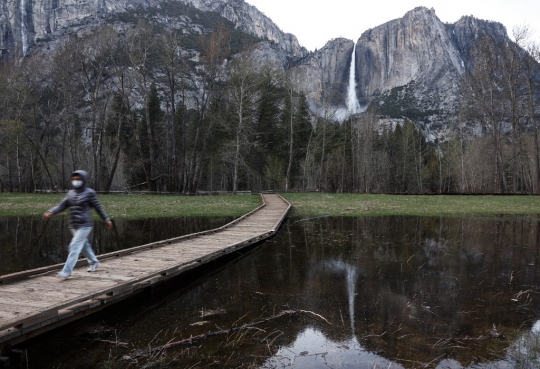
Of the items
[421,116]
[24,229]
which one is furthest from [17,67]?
[421,116]

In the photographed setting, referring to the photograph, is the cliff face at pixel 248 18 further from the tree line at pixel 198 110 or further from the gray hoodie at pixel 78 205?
the gray hoodie at pixel 78 205

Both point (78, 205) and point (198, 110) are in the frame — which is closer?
point (78, 205)

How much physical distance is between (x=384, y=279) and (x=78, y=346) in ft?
18.7

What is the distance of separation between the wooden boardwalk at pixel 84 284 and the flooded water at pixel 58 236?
1.99 meters

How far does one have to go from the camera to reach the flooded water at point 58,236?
9300 millimetres

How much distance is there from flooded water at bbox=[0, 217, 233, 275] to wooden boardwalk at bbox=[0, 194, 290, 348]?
1.99m

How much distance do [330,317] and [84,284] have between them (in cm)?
409

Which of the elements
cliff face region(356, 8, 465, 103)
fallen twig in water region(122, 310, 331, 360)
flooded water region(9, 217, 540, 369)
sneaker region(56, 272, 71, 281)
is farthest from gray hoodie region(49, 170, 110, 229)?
cliff face region(356, 8, 465, 103)

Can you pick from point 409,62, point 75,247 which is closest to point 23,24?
point 75,247

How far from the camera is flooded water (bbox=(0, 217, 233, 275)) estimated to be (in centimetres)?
930

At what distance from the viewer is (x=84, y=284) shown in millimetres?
6062

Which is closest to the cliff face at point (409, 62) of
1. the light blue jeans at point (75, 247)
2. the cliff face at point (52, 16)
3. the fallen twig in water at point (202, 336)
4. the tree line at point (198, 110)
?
the cliff face at point (52, 16)

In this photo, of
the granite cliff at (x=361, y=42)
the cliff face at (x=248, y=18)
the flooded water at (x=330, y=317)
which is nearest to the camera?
the flooded water at (x=330, y=317)

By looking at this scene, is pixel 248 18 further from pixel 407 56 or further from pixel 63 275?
pixel 63 275
